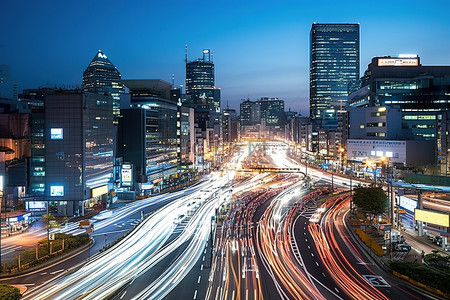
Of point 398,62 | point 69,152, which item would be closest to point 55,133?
point 69,152

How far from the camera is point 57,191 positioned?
62.7 metres

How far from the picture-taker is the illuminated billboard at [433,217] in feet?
131

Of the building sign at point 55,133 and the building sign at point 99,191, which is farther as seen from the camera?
the building sign at point 99,191

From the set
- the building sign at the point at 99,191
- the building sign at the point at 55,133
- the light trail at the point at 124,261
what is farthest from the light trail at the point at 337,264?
the building sign at the point at 55,133

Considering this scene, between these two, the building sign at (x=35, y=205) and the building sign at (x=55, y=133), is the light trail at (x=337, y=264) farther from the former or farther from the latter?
the building sign at (x=55, y=133)

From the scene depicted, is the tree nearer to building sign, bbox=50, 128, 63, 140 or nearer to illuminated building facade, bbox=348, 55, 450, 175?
building sign, bbox=50, 128, 63, 140

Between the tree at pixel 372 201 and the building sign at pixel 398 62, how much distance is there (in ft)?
303

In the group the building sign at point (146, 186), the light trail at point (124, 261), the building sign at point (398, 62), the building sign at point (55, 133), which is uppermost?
the building sign at point (398, 62)

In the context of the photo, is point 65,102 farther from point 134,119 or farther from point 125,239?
point 125,239

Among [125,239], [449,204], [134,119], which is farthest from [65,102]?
[449,204]

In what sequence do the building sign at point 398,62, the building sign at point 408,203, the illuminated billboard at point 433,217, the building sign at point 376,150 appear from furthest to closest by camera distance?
the building sign at point 398,62
the building sign at point 376,150
the building sign at point 408,203
the illuminated billboard at point 433,217

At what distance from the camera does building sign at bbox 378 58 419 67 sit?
134 m

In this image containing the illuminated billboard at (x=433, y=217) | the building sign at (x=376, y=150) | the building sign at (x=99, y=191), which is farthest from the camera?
the building sign at (x=376, y=150)

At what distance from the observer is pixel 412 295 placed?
29078 millimetres
